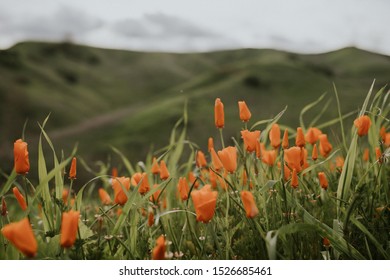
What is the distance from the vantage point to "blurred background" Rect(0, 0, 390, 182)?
1.89 meters

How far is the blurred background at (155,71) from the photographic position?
1893mm

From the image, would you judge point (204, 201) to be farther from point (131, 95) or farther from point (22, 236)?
point (131, 95)

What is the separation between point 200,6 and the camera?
1923 millimetres

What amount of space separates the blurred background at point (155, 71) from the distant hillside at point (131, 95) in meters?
0.07

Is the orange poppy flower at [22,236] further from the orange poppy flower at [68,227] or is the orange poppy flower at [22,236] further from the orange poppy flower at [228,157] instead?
the orange poppy flower at [228,157]

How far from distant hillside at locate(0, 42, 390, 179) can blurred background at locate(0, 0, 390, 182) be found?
7cm

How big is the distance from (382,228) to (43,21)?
5.67 ft

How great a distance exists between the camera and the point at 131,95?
1222 inches

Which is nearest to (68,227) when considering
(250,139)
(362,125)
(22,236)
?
(22,236)

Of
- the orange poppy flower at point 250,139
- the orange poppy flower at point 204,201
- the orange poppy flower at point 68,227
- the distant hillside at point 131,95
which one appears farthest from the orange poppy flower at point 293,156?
the distant hillside at point 131,95

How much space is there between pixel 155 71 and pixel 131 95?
26.6ft

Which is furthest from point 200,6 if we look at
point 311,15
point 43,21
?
point 43,21

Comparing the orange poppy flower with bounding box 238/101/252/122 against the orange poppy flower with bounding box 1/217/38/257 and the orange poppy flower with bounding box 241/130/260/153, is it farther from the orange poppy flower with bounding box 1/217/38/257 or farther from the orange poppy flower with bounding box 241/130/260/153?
the orange poppy flower with bounding box 1/217/38/257
